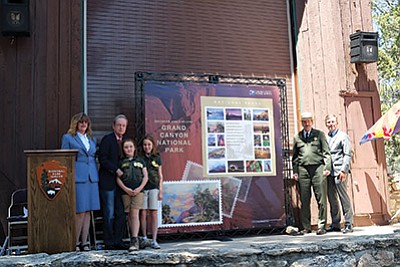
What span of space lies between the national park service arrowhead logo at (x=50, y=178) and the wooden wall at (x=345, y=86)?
12.7 ft

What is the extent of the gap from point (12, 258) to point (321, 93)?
4.83m

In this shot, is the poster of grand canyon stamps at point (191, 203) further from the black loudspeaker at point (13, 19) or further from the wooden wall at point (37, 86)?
the black loudspeaker at point (13, 19)

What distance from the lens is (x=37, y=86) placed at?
17.8ft

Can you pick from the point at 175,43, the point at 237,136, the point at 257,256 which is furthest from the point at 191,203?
the point at 175,43

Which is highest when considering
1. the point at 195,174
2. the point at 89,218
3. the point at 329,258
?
the point at 195,174

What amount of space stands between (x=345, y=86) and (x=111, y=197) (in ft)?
12.9

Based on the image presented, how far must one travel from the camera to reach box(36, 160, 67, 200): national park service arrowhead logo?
4184mm

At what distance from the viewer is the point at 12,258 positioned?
3680mm

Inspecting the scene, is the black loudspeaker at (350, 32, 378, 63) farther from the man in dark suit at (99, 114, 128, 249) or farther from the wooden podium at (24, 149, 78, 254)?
the wooden podium at (24, 149, 78, 254)

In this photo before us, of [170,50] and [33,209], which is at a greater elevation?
[170,50]

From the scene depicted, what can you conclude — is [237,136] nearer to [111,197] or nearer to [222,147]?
[222,147]

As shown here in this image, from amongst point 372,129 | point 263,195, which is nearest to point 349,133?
point 372,129

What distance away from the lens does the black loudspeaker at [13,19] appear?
5262mm

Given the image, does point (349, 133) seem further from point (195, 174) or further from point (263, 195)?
point (195, 174)
